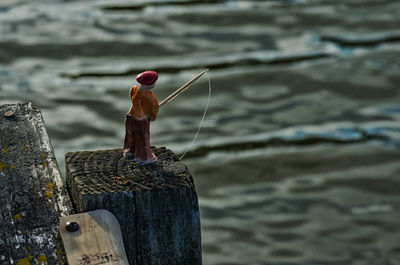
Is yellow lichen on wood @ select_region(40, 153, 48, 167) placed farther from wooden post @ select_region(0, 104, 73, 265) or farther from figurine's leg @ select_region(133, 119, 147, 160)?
figurine's leg @ select_region(133, 119, 147, 160)

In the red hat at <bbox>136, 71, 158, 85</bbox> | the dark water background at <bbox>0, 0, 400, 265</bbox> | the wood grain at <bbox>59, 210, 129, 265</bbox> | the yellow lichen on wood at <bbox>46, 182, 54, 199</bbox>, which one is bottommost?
the wood grain at <bbox>59, 210, 129, 265</bbox>

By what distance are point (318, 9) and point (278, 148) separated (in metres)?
2.88

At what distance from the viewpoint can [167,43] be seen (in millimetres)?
7188

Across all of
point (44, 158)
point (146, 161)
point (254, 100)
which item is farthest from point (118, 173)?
point (254, 100)

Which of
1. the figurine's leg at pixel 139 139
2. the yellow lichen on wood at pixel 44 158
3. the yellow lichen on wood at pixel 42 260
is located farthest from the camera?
the figurine's leg at pixel 139 139

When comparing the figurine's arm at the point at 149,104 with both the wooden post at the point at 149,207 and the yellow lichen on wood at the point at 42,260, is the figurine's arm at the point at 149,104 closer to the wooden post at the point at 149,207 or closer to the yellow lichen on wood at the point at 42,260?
the wooden post at the point at 149,207

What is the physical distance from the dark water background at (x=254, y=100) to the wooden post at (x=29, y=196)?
2.45m

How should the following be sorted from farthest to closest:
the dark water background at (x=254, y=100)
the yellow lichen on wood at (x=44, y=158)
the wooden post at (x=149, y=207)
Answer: the dark water background at (x=254, y=100) → the yellow lichen on wood at (x=44, y=158) → the wooden post at (x=149, y=207)

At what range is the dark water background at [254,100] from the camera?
4.92m

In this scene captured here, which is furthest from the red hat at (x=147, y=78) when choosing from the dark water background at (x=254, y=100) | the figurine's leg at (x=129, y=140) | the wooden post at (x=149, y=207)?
the dark water background at (x=254, y=100)

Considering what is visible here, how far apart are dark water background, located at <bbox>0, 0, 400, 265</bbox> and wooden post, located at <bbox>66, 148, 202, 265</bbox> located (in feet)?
8.12

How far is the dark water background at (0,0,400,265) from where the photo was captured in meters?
4.92

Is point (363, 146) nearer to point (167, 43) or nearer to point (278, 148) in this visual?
point (278, 148)

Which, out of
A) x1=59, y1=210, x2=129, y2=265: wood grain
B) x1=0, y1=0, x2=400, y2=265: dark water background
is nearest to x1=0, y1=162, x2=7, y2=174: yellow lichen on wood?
x1=59, y1=210, x2=129, y2=265: wood grain
